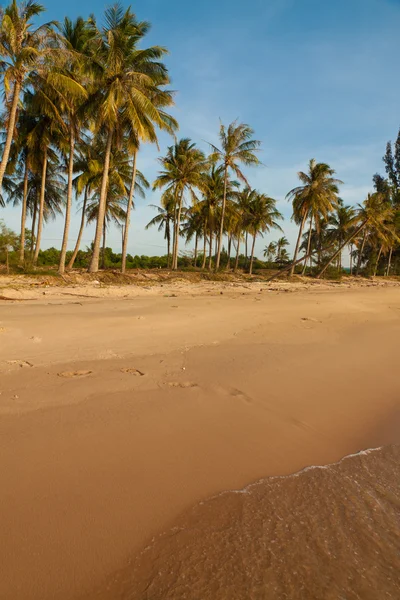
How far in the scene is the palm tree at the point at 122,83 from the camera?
573 inches

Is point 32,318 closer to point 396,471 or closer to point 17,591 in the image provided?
point 17,591

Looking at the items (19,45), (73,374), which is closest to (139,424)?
(73,374)

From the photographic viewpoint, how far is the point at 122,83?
49.1 ft

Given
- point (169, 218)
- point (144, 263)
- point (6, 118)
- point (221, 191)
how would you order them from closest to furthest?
point (6, 118)
point (221, 191)
point (169, 218)
point (144, 263)

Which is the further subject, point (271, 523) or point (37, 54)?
point (37, 54)

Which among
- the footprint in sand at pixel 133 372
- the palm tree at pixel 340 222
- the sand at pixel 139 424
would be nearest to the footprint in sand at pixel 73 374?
the sand at pixel 139 424

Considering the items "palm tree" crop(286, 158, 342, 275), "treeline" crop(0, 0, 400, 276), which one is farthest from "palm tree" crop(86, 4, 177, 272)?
"palm tree" crop(286, 158, 342, 275)

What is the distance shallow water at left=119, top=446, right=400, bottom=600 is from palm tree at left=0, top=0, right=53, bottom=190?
1491cm

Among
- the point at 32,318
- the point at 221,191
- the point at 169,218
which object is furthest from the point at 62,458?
the point at 169,218

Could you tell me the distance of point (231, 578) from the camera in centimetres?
138

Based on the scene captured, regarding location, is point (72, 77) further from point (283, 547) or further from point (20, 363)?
point (283, 547)

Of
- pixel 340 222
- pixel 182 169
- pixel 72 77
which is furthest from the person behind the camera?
pixel 340 222

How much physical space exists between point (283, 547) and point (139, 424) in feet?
4.52

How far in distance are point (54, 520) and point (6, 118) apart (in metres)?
20.6
